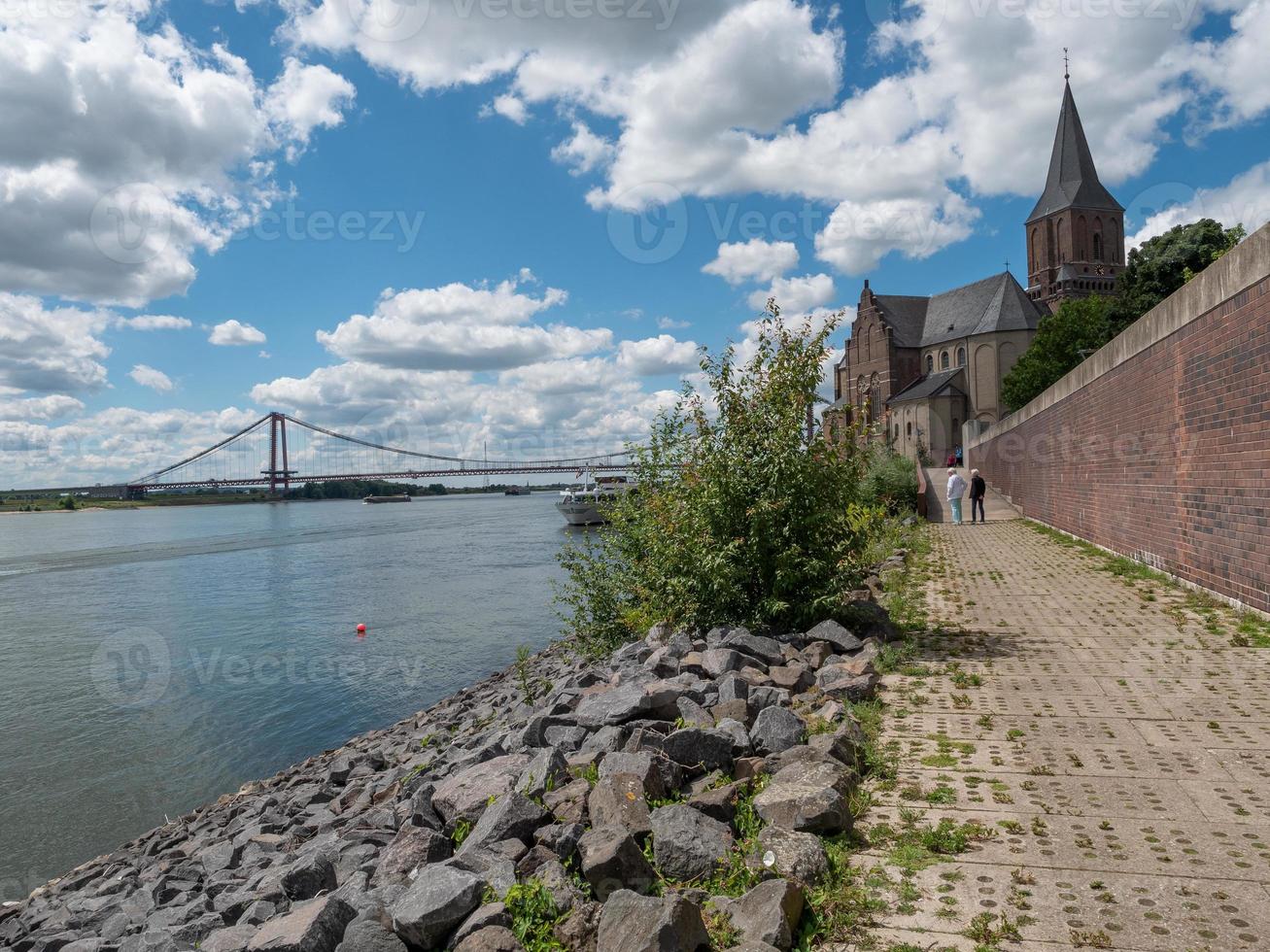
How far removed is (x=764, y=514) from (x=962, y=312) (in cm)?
7799

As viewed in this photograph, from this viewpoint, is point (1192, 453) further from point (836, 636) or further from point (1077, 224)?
point (1077, 224)

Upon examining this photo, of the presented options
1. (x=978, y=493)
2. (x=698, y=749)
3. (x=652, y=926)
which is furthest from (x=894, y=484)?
(x=652, y=926)

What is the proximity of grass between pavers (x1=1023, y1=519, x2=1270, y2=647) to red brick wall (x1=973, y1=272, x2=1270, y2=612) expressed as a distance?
0.56 ft

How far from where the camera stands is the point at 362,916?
152 inches

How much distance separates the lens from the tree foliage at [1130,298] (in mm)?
40375

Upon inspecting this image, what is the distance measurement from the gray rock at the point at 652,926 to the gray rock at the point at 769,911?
179 mm

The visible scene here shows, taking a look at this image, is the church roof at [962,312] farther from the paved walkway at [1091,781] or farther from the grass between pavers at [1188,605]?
the paved walkway at [1091,781]

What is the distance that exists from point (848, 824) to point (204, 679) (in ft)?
54.3

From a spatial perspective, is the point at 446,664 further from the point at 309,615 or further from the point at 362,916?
the point at 362,916

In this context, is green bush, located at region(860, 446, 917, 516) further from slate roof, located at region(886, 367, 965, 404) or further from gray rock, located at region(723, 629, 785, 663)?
slate roof, located at region(886, 367, 965, 404)

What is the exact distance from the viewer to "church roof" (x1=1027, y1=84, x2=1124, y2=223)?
244 feet

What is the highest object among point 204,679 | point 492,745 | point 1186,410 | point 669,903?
point 1186,410

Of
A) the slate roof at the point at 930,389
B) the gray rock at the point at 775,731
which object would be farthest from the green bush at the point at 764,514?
the slate roof at the point at 930,389

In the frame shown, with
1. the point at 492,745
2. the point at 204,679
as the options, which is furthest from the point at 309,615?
the point at 492,745
